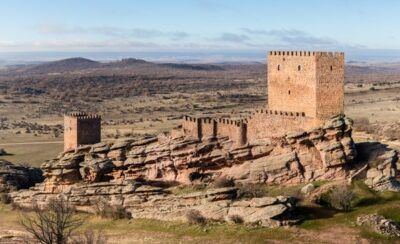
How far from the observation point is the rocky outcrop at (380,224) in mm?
33406

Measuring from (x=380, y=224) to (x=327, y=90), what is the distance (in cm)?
1004

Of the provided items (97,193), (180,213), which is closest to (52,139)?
(97,193)

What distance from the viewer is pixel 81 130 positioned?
51.4m

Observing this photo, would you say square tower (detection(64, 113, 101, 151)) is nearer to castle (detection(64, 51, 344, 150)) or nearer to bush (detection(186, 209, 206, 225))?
castle (detection(64, 51, 344, 150))

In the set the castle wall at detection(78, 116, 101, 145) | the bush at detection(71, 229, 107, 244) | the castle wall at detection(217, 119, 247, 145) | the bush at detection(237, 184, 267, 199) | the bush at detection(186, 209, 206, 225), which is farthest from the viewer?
the castle wall at detection(78, 116, 101, 145)

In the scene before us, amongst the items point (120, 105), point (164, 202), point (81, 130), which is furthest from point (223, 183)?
point (120, 105)

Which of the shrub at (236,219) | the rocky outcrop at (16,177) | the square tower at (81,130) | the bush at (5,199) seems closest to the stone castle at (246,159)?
the shrub at (236,219)

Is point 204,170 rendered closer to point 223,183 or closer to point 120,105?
point 223,183

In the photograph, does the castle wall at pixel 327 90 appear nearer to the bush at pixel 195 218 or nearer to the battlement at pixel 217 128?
the battlement at pixel 217 128

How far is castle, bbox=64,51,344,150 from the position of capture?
132ft

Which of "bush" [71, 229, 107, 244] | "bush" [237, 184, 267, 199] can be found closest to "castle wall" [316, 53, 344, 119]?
"bush" [237, 184, 267, 199]

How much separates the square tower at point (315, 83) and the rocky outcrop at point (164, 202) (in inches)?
292

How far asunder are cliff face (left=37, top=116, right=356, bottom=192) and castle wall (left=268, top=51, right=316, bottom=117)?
2.17 meters

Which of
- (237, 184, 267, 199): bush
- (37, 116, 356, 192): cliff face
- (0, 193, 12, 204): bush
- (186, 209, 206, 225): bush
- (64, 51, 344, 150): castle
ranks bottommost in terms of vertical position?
(0, 193, 12, 204): bush
